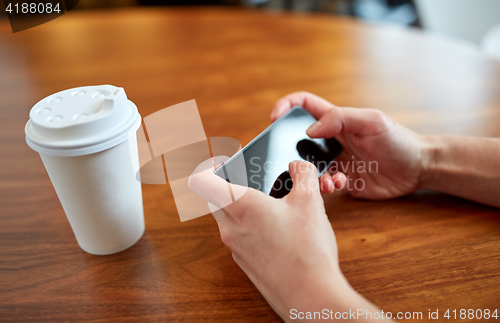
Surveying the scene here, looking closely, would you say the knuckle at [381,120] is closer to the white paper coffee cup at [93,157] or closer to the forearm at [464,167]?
the forearm at [464,167]

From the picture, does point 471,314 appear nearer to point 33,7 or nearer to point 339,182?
point 339,182

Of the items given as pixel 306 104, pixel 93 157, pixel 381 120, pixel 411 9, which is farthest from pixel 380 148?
pixel 411 9

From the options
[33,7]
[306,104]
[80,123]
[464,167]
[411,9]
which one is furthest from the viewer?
[411,9]

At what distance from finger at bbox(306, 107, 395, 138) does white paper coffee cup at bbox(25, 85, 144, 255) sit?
299 mm

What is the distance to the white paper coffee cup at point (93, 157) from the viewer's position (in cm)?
35

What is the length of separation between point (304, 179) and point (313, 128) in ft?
0.59

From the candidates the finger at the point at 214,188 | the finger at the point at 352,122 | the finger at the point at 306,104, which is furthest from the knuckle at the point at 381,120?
the finger at the point at 214,188

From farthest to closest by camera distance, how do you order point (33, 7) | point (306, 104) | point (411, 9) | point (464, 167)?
1. point (411, 9)
2. point (306, 104)
3. point (464, 167)
4. point (33, 7)

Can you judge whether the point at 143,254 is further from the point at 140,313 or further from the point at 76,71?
the point at 76,71

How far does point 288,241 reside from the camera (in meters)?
0.37

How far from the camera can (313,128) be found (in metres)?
0.58

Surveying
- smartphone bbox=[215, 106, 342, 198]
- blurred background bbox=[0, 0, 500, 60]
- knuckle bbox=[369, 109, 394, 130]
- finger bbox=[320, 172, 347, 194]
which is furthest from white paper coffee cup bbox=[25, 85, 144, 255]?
blurred background bbox=[0, 0, 500, 60]

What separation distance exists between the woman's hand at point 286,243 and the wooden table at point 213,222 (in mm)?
53

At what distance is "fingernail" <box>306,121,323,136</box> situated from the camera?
1.88 ft
